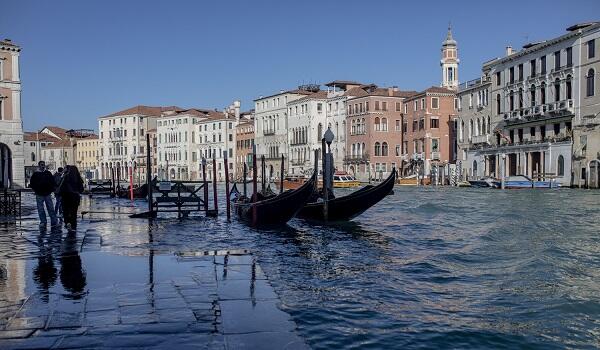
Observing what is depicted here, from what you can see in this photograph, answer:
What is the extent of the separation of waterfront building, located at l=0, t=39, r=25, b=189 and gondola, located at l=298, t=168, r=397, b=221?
19959 millimetres

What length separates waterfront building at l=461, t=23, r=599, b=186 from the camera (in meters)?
32.7

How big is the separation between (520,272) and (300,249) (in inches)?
136

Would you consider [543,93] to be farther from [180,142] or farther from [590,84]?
[180,142]

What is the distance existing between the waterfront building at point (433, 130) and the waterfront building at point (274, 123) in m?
14.6

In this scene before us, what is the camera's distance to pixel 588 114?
3153 centimetres

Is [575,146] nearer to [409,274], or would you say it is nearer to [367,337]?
[409,274]

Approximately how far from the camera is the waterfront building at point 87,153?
7788 centimetres

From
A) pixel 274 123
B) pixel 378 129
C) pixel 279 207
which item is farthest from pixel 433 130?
pixel 279 207

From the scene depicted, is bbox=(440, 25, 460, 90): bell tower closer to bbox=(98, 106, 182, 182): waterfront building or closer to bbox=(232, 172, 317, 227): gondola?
bbox=(98, 106, 182, 182): waterfront building

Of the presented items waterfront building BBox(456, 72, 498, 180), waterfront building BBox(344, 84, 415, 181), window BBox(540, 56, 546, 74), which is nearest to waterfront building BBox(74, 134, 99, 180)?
waterfront building BBox(344, 84, 415, 181)

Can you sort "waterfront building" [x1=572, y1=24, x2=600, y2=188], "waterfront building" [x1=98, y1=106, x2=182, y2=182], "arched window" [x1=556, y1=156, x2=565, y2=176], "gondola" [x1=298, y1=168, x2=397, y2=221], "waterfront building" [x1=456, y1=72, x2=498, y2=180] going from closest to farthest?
1. "gondola" [x1=298, y1=168, x2=397, y2=221]
2. "waterfront building" [x1=572, y1=24, x2=600, y2=188]
3. "arched window" [x1=556, y1=156, x2=565, y2=176]
4. "waterfront building" [x1=456, y1=72, x2=498, y2=180]
5. "waterfront building" [x1=98, y1=106, x2=182, y2=182]

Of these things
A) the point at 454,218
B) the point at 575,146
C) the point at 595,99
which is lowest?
the point at 454,218

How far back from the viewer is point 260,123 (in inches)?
2539

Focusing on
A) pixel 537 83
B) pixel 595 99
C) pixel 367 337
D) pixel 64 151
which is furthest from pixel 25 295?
pixel 64 151
